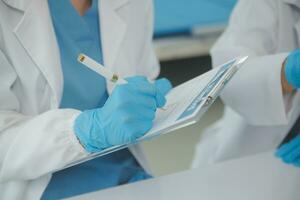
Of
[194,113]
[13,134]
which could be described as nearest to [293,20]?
[194,113]

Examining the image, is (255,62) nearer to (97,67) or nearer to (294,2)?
(294,2)

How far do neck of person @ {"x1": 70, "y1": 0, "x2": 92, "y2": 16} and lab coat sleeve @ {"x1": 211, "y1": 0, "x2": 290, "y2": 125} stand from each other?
1.22ft

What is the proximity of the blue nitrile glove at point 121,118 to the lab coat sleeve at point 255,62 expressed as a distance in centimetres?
37

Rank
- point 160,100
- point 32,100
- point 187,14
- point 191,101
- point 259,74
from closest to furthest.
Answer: point 191,101
point 160,100
point 32,100
point 259,74
point 187,14

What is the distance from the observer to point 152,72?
114 cm

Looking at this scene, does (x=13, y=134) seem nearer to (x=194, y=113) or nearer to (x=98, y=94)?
(x=98, y=94)

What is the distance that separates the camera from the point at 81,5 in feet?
3.19

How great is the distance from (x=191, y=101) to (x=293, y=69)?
0.41m

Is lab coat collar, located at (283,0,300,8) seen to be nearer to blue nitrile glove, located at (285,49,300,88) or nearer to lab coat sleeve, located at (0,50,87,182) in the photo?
blue nitrile glove, located at (285,49,300,88)

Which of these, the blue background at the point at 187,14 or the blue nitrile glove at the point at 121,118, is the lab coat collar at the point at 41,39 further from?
the blue background at the point at 187,14

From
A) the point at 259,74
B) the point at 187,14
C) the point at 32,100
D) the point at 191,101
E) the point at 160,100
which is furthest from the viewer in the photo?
the point at 187,14

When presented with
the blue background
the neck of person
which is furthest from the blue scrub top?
the blue background

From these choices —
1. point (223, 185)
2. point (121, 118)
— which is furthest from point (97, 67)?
point (223, 185)

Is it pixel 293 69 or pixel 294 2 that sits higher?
pixel 294 2
